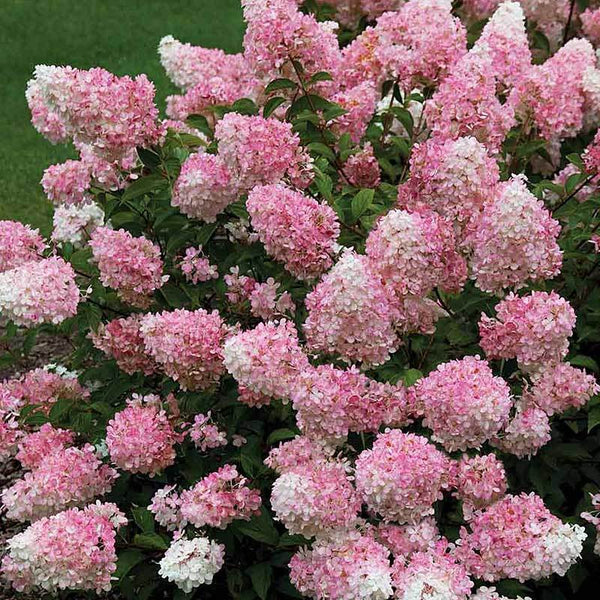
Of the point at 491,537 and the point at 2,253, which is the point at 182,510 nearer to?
the point at 491,537

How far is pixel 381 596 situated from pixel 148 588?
1034mm

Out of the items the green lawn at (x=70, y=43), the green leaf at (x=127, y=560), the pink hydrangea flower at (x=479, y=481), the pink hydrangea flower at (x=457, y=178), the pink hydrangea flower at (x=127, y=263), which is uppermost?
the pink hydrangea flower at (x=457, y=178)

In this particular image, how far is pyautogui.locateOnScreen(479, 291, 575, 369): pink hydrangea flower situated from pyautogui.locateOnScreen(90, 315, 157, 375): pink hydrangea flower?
3.63 feet

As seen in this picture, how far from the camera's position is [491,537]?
2682mm

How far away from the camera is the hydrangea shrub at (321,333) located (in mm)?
2707

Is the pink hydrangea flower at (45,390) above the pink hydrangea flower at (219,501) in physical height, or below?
below

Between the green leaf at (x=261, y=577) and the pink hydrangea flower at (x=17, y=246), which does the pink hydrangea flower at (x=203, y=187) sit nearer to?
the pink hydrangea flower at (x=17, y=246)

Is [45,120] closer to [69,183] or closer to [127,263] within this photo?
[69,183]

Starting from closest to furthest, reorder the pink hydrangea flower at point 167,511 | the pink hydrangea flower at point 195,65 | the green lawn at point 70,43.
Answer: the pink hydrangea flower at point 167,511
the pink hydrangea flower at point 195,65
the green lawn at point 70,43

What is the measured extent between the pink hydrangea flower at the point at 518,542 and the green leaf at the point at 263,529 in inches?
24.2

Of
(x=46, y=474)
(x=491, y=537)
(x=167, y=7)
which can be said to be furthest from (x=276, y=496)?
(x=167, y=7)

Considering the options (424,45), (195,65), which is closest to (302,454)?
(424,45)

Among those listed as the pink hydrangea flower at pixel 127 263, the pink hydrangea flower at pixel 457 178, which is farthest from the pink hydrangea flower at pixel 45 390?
the pink hydrangea flower at pixel 457 178

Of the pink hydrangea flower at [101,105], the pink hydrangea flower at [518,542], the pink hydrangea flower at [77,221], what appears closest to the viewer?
the pink hydrangea flower at [518,542]
